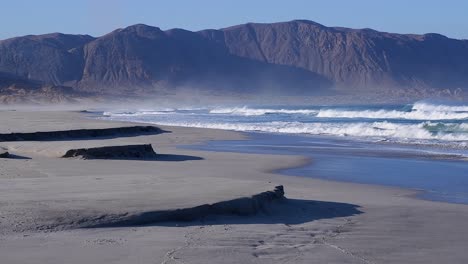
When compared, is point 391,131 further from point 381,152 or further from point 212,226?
point 212,226

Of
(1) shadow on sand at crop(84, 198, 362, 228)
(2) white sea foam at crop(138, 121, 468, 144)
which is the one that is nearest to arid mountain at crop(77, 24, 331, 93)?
(2) white sea foam at crop(138, 121, 468, 144)

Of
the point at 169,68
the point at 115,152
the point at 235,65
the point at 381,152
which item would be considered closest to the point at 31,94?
the point at 381,152

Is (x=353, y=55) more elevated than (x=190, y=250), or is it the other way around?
(x=353, y=55)

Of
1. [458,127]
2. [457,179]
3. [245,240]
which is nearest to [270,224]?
[245,240]

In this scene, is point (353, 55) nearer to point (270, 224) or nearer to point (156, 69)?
point (156, 69)

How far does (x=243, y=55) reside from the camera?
197250 millimetres

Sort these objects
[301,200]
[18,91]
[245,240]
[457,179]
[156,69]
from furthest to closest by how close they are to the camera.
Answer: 1. [156,69]
2. [18,91]
3. [457,179]
4. [301,200]
5. [245,240]

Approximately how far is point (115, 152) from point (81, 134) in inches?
275

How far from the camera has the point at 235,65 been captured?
189875mm

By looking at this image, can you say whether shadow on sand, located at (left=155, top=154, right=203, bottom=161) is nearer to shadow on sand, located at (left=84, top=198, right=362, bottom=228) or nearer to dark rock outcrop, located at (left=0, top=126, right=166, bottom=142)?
dark rock outcrop, located at (left=0, top=126, right=166, bottom=142)

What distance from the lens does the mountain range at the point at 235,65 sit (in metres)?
165

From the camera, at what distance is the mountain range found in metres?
165

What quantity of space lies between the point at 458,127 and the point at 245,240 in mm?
28300

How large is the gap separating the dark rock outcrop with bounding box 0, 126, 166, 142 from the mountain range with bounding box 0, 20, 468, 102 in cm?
12425
